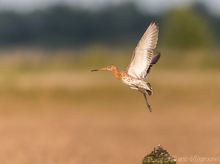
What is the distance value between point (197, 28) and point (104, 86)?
35.0 m

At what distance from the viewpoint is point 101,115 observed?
1104 inches

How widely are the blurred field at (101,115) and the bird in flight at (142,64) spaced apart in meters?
5.27

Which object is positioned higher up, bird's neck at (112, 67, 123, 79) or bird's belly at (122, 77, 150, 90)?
A: bird's neck at (112, 67, 123, 79)

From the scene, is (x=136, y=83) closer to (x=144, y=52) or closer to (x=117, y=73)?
(x=117, y=73)

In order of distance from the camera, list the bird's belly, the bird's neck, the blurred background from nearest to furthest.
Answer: the bird's belly → the bird's neck → the blurred background

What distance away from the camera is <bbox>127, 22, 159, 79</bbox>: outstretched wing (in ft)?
30.9

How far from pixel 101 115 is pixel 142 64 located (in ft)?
61.1

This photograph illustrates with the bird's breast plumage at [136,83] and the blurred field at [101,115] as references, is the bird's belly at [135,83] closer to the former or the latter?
the bird's breast plumage at [136,83]

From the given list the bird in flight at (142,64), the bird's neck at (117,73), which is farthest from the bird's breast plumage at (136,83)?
the bird's neck at (117,73)

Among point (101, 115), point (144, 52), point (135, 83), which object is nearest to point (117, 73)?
point (135, 83)

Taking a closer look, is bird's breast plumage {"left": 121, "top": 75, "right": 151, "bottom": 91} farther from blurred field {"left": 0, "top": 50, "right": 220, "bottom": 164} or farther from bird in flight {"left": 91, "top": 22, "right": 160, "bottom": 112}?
blurred field {"left": 0, "top": 50, "right": 220, "bottom": 164}

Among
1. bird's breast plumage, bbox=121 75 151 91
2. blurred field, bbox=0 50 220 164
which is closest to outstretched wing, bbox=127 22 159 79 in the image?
bird's breast plumage, bbox=121 75 151 91

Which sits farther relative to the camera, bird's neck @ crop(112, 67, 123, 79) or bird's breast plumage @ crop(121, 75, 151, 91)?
bird's neck @ crop(112, 67, 123, 79)

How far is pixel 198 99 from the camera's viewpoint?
2995 cm
